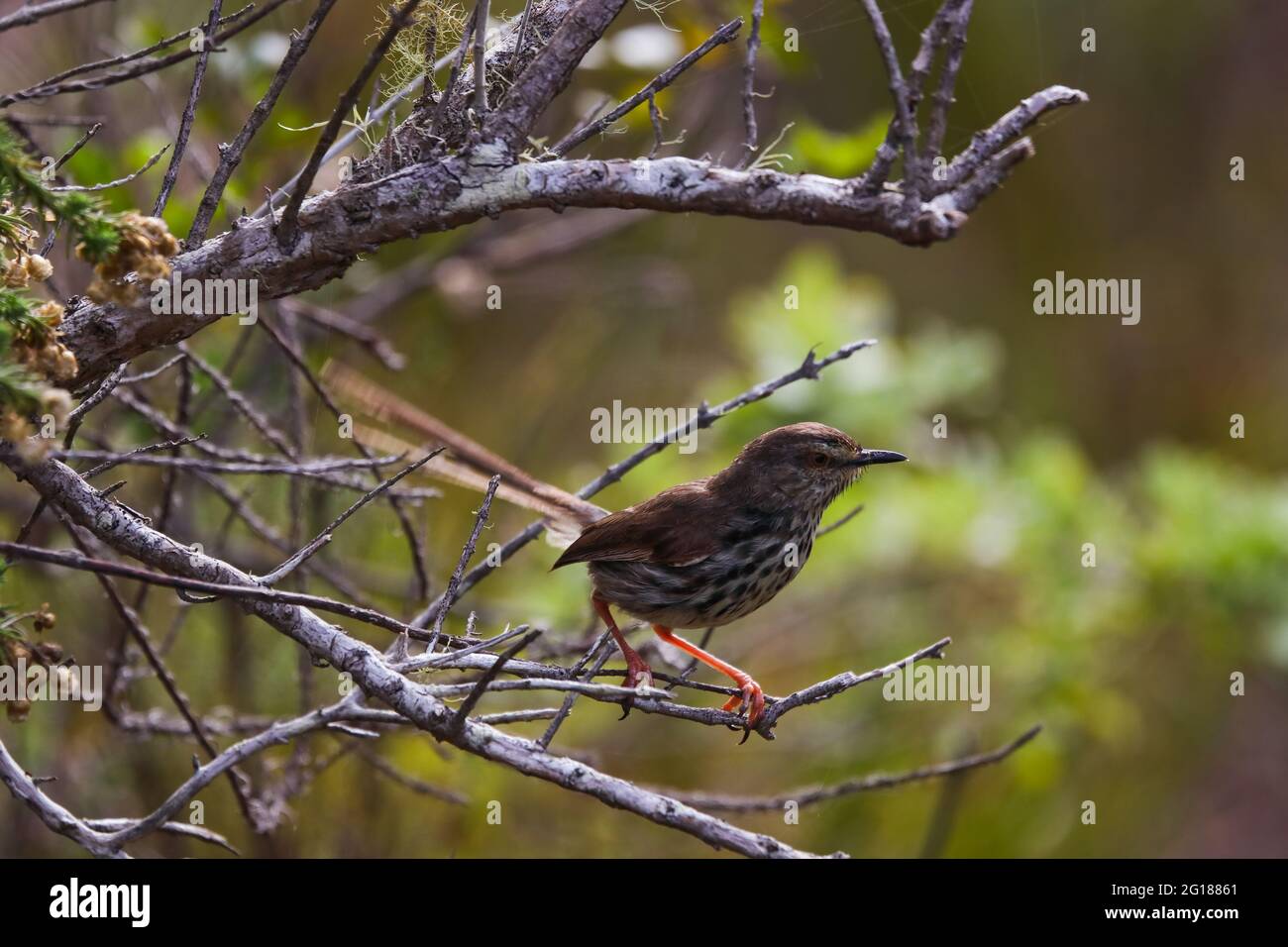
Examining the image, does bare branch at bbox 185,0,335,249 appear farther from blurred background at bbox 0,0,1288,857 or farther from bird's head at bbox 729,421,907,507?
bird's head at bbox 729,421,907,507

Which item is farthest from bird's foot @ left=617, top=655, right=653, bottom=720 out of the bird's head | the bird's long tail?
the bird's head

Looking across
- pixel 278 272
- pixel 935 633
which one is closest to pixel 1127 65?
Answer: pixel 935 633

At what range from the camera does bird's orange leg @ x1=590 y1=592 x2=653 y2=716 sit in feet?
12.1

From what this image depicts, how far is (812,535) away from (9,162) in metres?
2.77

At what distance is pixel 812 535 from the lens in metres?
4.31

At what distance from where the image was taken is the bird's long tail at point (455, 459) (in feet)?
11.8

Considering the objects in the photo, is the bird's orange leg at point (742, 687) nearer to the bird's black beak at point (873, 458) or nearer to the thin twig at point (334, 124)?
the bird's black beak at point (873, 458)

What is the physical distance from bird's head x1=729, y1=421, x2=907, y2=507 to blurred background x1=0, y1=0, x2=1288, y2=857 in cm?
99

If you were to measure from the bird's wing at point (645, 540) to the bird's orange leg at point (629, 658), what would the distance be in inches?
7.2

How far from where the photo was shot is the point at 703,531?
4.23 m

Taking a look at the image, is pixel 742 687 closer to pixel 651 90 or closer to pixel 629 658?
pixel 629 658

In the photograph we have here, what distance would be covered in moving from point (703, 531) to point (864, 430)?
3.84 metres

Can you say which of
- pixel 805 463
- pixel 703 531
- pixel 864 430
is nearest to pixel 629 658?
pixel 703 531
